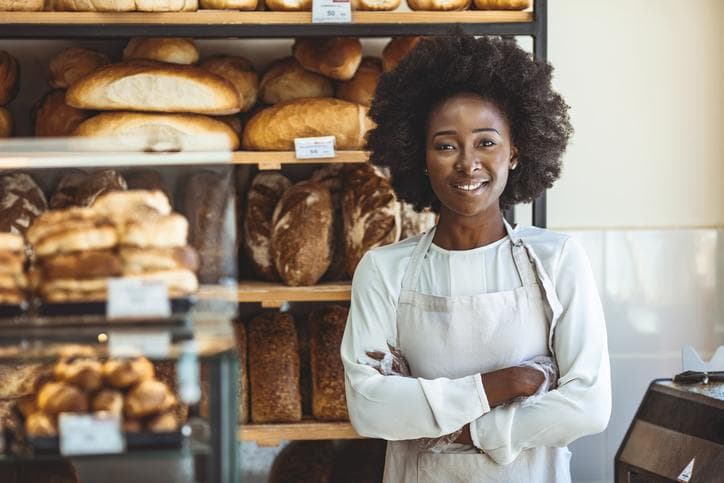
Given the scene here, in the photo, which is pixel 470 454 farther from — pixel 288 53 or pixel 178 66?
→ pixel 288 53

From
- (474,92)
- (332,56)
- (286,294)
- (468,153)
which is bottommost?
(286,294)

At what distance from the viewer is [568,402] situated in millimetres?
1645

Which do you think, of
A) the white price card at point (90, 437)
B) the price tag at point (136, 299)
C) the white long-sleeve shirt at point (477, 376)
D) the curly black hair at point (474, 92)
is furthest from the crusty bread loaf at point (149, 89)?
the white price card at point (90, 437)

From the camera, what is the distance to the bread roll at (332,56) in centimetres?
278

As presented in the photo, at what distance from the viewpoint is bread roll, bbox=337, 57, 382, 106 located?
2.88 m

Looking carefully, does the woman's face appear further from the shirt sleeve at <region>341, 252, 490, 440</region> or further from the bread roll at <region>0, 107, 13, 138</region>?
the bread roll at <region>0, 107, 13, 138</region>

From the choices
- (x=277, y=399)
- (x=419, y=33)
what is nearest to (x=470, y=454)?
(x=277, y=399)

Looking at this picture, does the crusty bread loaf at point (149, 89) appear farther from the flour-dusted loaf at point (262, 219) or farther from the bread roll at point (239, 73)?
the flour-dusted loaf at point (262, 219)

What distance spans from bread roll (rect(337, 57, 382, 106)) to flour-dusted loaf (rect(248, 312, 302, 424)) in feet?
2.37

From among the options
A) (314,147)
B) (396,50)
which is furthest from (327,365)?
(396,50)

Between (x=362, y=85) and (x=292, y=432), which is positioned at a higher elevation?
(x=362, y=85)

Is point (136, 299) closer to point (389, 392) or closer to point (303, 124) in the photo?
point (389, 392)

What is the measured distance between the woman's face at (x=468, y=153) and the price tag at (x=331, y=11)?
0.87 metres

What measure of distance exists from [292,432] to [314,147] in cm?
83
